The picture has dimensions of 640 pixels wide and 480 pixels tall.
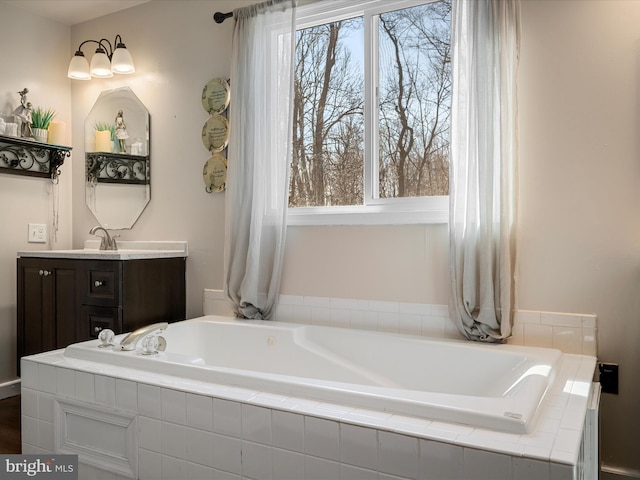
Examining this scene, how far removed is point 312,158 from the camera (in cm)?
284

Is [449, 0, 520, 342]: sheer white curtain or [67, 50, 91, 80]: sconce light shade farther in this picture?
[67, 50, 91, 80]: sconce light shade

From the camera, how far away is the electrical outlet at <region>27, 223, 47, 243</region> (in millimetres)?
3430

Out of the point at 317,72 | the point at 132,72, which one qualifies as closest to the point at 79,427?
the point at 317,72

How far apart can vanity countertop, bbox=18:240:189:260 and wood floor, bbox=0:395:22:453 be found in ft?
2.97

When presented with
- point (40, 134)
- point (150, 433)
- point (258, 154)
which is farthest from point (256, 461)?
point (40, 134)

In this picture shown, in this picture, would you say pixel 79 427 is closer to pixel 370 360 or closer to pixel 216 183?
pixel 370 360

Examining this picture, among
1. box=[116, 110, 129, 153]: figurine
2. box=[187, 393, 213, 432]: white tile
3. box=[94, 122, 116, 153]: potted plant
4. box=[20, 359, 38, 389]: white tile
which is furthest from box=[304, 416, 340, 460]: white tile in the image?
box=[94, 122, 116, 153]: potted plant

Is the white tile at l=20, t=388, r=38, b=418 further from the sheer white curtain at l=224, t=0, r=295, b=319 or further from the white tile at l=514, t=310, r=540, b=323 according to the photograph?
the white tile at l=514, t=310, r=540, b=323

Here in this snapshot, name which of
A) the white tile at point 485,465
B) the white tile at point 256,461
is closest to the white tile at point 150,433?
the white tile at point 256,461

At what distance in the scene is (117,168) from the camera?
11.3 ft

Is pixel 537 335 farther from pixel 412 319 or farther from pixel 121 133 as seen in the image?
pixel 121 133

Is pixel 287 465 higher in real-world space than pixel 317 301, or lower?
lower

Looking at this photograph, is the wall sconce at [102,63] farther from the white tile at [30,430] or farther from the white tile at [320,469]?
the white tile at [320,469]

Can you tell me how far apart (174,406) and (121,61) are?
2411mm
